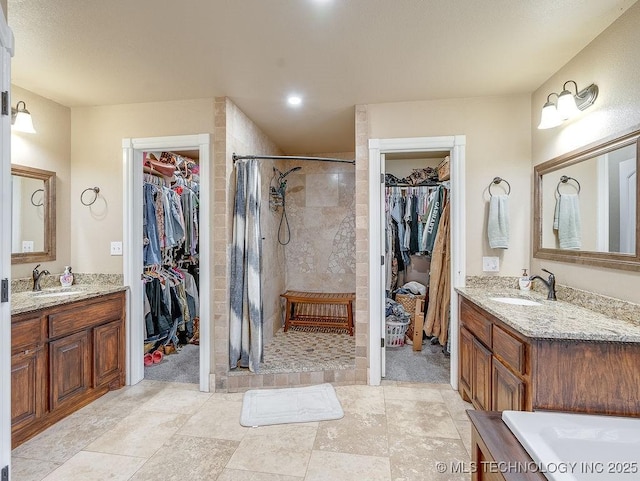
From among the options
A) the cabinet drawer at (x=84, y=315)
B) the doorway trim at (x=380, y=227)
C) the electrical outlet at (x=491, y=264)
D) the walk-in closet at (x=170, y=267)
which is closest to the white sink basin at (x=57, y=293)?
the cabinet drawer at (x=84, y=315)

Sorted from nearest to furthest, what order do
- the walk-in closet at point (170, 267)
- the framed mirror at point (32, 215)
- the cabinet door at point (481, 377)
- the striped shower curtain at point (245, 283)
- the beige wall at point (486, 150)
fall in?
the cabinet door at point (481, 377), the framed mirror at point (32, 215), the beige wall at point (486, 150), the striped shower curtain at point (245, 283), the walk-in closet at point (170, 267)

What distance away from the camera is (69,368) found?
7.67 feet

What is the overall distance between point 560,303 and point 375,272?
4.25 ft

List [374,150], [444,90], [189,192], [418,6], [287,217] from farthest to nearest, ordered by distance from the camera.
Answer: [287,217], [189,192], [374,150], [444,90], [418,6]

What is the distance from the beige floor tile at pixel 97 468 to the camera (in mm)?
1766

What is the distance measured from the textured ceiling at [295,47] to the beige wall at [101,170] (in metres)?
0.14

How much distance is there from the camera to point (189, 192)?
3896 millimetres

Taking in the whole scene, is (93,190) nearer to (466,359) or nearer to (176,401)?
(176,401)

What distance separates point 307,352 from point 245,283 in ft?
3.37


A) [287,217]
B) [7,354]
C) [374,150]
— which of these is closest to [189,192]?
[287,217]

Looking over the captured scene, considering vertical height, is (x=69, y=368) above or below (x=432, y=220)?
below

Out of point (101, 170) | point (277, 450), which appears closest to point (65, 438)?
point (277, 450)

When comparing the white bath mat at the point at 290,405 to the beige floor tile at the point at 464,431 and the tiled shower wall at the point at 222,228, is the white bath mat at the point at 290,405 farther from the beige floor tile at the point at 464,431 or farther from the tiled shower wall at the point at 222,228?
the beige floor tile at the point at 464,431

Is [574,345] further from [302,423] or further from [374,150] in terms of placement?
[374,150]
